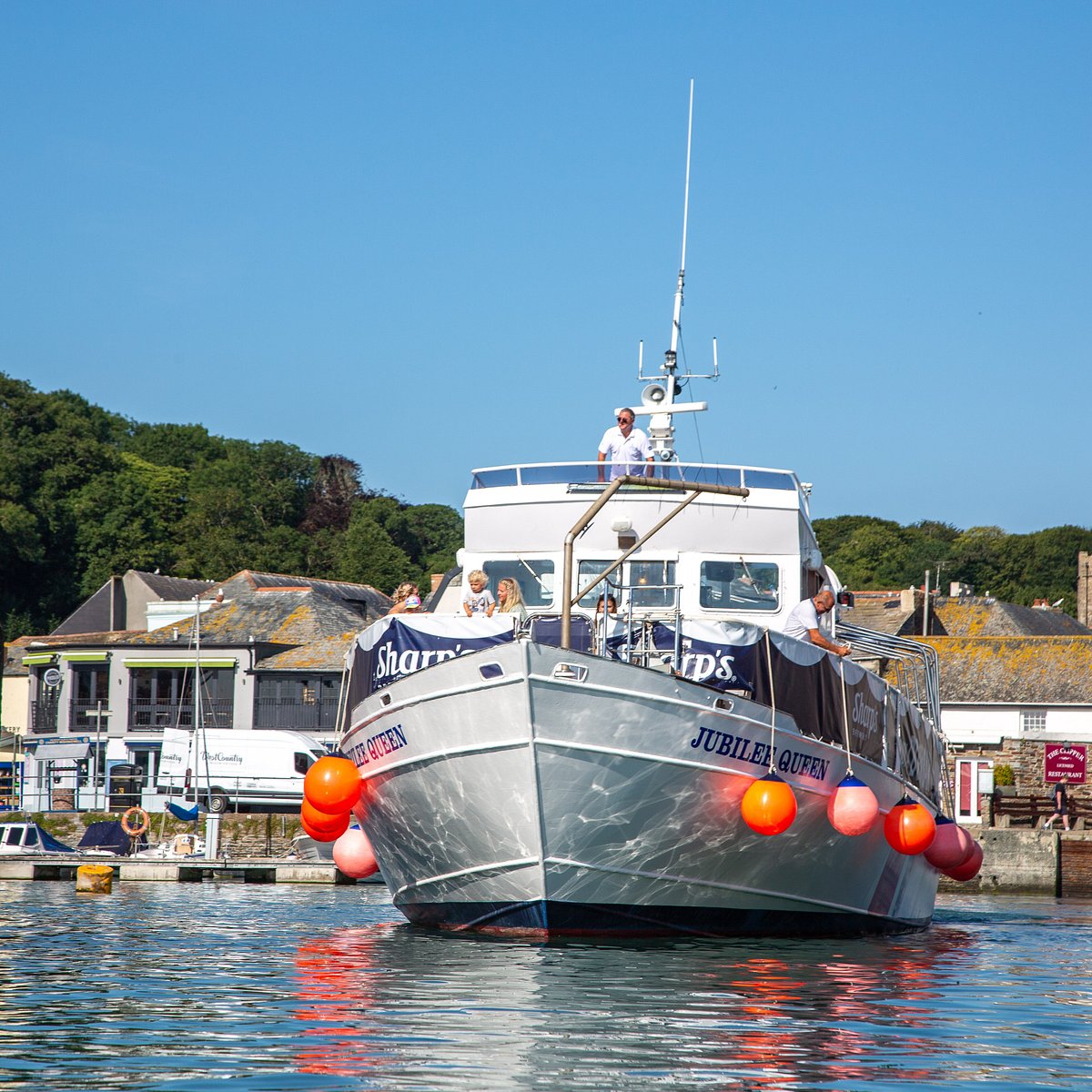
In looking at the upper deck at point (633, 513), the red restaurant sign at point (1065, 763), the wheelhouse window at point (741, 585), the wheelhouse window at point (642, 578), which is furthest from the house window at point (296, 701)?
the wheelhouse window at point (741, 585)

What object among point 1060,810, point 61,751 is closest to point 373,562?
point 61,751

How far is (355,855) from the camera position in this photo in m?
18.5

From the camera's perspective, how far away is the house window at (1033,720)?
56.4 meters

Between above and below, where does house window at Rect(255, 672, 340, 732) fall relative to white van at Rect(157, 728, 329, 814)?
above

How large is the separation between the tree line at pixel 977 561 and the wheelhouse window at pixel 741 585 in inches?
3840

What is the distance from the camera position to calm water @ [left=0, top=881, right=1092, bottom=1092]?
9.33 meters

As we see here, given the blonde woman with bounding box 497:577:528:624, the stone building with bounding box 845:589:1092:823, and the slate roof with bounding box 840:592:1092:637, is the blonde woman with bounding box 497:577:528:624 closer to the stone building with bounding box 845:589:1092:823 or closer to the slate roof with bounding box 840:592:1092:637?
the stone building with bounding box 845:589:1092:823

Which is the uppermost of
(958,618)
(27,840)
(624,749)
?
(958,618)

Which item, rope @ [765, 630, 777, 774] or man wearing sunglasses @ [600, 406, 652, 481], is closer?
rope @ [765, 630, 777, 774]

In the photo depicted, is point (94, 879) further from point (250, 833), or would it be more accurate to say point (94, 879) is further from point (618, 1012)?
point (618, 1012)

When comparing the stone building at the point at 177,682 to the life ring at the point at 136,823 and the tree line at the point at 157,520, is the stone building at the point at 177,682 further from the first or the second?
the tree line at the point at 157,520

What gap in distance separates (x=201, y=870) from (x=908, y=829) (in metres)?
21.6

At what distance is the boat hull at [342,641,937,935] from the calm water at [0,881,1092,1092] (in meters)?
0.44

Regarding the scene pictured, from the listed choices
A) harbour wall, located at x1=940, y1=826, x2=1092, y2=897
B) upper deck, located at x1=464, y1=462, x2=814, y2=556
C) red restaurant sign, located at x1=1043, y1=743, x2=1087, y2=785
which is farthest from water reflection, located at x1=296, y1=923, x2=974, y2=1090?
red restaurant sign, located at x1=1043, y1=743, x2=1087, y2=785
